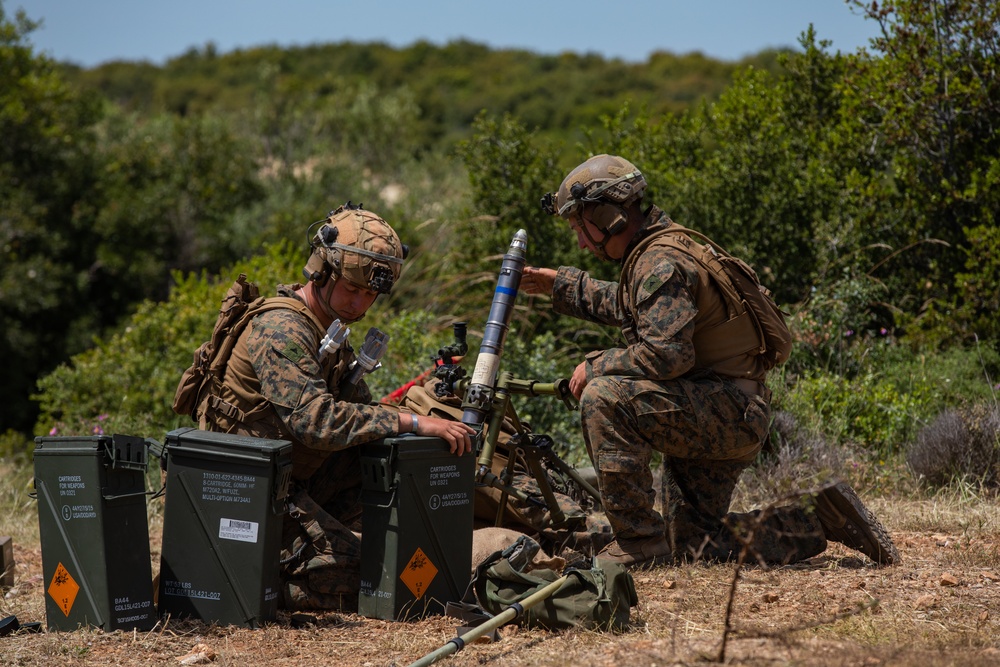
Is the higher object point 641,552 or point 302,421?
point 302,421

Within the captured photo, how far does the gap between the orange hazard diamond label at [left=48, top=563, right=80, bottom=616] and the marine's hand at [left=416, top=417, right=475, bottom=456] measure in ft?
4.99

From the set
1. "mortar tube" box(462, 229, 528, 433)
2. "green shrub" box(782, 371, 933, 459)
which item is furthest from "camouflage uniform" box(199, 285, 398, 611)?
"green shrub" box(782, 371, 933, 459)

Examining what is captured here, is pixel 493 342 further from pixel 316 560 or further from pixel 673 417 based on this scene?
pixel 316 560

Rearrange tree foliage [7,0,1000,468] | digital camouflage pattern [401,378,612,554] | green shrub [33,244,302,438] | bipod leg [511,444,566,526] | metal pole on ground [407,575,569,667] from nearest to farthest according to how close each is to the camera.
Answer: metal pole on ground [407,575,569,667]
bipod leg [511,444,566,526]
digital camouflage pattern [401,378,612,554]
tree foliage [7,0,1000,468]
green shrub [33,244,302,438]

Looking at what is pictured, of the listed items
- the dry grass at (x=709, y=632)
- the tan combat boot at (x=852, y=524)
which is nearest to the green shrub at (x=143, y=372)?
the dry grass at (x=709, y=632)

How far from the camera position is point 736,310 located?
5.16 metres

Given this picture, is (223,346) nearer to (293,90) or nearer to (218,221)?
(218,221)

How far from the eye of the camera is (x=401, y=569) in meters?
4.51

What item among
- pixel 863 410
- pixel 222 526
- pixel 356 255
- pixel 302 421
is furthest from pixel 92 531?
pixel 863 410

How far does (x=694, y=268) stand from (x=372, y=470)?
1796 millimetres

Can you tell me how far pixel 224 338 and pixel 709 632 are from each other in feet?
8.34

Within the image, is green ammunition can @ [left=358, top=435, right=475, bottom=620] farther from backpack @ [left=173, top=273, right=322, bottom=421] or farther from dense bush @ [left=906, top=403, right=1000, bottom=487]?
dense bush @ [left=906, top=403, right=1000, bottom=487]

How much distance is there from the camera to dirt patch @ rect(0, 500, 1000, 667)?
375 cm

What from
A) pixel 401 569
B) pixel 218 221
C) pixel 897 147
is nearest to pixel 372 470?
pixel 401 569
